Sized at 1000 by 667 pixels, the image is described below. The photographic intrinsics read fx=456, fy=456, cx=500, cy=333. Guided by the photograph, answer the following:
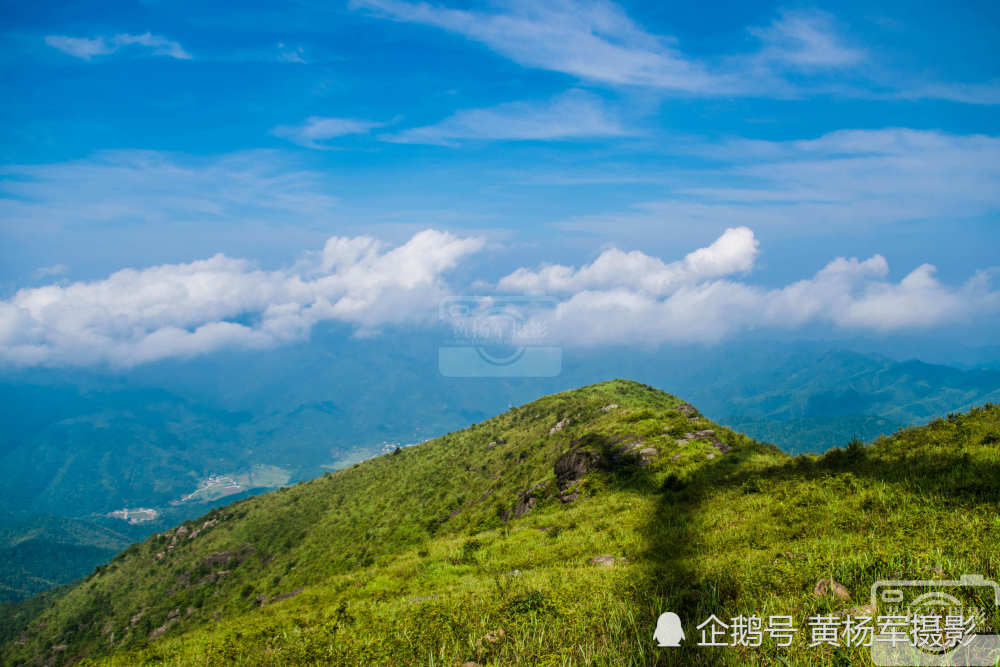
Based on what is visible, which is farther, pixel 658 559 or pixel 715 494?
pixel 715 494

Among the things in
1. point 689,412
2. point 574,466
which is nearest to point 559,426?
point 689,412

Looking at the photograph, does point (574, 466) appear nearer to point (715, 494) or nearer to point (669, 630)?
point (715, 494)

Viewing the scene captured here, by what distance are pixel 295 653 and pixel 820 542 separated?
10.6m

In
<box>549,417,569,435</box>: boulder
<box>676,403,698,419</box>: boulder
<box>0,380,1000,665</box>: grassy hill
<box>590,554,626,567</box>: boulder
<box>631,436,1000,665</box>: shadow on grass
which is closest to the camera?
<box>631,436,1000,665</box>: shadow on grass

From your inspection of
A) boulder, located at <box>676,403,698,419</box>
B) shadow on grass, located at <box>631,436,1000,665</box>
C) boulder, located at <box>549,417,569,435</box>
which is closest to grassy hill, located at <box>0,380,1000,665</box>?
shadow on grass, located at <box>631,436,1000,665</box>

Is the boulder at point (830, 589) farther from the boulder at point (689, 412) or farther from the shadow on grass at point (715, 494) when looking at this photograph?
the boulder at point (689, 412)

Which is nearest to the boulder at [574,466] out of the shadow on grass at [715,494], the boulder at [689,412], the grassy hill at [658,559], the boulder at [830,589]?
the grassy hill at [658,559]

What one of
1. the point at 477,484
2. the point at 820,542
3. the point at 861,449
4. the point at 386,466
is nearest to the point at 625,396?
the point at 477,484

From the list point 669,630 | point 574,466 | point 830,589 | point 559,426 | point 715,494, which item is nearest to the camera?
point 669,630

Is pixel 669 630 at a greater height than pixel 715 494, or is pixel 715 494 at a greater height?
pixel 715 494

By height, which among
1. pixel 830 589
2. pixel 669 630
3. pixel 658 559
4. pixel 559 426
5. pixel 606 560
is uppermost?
pixel 559 426

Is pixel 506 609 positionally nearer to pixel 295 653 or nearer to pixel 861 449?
pixel 295 653

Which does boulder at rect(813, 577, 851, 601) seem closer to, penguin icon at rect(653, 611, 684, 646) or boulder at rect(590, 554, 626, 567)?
penguin icon at rect(653, 611, 684, 646)

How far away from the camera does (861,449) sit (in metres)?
15.5
